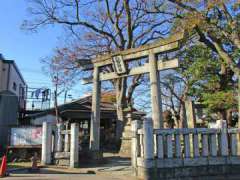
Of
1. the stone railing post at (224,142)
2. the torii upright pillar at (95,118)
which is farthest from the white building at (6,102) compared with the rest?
the stone railing post at (224,142)

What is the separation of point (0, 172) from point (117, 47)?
15.3 m

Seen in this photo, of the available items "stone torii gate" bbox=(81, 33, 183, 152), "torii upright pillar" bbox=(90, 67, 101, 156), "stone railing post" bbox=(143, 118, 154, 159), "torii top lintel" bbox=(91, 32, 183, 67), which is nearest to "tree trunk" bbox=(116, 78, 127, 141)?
"stone torii gate" bbox=(81, 33, 183, 152)

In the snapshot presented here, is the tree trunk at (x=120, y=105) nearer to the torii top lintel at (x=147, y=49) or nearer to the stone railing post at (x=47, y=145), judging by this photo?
the torii top lintel at (x=147, y=49)

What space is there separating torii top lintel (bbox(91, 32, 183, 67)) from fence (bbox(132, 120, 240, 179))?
171 inches

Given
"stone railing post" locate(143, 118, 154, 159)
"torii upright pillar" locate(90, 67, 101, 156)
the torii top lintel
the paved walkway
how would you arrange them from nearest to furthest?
"stone railing post" locate(143, 118, 154, 159)
the paved walkway
the torii top lintel
"torii upright pillar" locate(90, 67, 101, 156)

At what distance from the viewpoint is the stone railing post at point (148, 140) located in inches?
417

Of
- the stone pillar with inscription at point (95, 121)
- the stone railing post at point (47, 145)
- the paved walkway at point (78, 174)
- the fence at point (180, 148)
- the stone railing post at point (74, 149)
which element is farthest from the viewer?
the stone pillar with inscription at point (95, 121)

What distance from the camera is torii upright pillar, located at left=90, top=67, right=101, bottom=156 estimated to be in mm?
16344

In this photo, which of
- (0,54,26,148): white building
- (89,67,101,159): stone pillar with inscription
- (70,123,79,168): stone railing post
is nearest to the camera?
(70,123,79,168): stone railing post

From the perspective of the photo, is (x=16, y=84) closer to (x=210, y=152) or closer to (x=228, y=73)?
(x=228, y=73)

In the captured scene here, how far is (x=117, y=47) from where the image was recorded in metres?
24.8

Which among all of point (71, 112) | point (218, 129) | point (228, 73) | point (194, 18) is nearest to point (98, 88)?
point (194, 18)

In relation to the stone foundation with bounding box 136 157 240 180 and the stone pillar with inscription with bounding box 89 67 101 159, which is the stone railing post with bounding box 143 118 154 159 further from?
the stone pillar with inscription with bounding box 89 67 101 159

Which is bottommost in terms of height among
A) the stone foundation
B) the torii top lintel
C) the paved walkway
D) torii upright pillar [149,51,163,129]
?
the paved walkway
